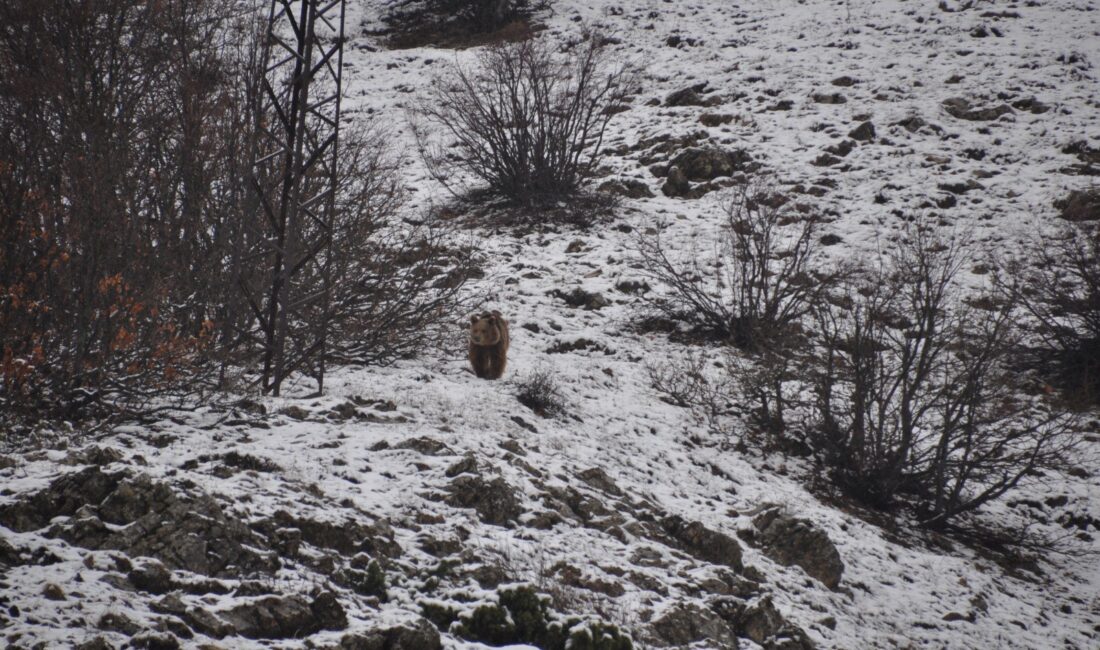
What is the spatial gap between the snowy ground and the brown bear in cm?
25

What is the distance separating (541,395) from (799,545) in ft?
10.2

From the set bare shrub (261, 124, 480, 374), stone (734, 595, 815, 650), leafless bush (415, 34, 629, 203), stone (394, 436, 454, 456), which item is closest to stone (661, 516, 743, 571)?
stone (734, 595, 815, 650)

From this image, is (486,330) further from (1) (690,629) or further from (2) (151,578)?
(2) (151,578)

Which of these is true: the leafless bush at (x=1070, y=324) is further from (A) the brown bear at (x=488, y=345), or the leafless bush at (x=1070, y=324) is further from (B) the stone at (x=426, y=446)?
(B) the stone at (x=426, y=446)

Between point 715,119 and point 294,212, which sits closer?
point 294,212

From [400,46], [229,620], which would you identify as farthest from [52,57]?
[400,46]

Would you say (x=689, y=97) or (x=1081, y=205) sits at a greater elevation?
(x=689, y=97)

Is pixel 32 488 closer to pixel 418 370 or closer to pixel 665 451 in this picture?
pixel 418 370

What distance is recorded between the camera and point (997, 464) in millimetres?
8352

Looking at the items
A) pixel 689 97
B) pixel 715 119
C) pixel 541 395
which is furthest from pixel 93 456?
pixel 689 97

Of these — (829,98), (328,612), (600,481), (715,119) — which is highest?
(829,98)

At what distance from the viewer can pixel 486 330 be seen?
Result: 28.2 feet

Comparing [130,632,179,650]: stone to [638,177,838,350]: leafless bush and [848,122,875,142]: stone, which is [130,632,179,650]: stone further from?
[848,122,875,142]: stone

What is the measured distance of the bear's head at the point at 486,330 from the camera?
856 cm
